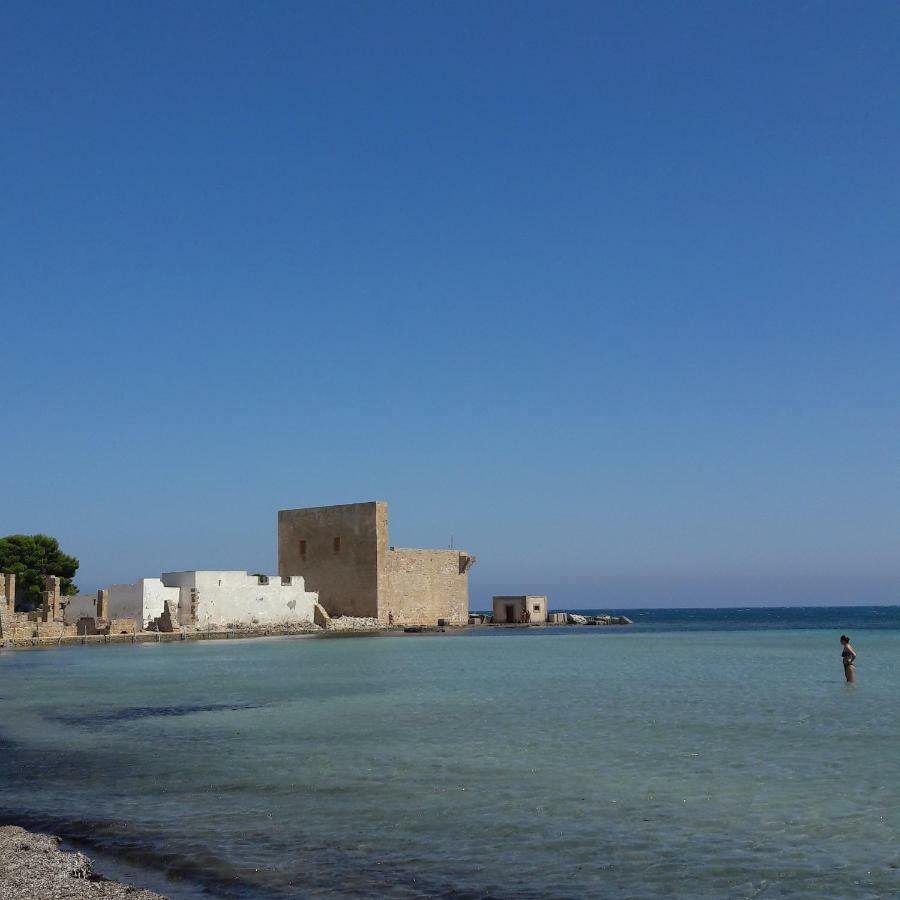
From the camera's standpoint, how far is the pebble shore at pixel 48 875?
5363 millimetres

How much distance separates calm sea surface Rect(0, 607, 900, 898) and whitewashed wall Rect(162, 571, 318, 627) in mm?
20859

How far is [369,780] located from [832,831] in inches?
152

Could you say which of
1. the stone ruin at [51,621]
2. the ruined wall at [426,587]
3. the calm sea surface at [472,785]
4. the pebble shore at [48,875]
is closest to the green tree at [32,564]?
the stone ruin at [51,621]

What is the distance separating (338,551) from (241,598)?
5.07 metres

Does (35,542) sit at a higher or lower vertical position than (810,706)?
higher

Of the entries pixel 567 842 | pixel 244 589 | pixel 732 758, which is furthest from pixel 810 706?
pixel 244 589

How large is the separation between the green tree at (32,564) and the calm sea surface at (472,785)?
32.3 metres

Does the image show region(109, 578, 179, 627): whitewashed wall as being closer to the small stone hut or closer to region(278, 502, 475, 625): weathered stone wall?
region(278, 502, 475, 625): weathered stone wall

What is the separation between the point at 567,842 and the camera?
6754 millimetres

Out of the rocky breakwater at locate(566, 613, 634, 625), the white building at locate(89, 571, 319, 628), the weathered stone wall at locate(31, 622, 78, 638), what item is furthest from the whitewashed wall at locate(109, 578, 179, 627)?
the rocky breakwater at locate(566, 613, 634, 625)

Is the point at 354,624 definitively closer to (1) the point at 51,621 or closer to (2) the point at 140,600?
(2) the point at 140,600

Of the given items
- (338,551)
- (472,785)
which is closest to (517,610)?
(338,551)

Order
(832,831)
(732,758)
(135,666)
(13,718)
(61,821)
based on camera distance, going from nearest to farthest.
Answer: (832,831), (61,821), (732,758), (13,718), (135,666)

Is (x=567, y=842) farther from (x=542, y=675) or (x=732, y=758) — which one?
(x=542, y=675)
